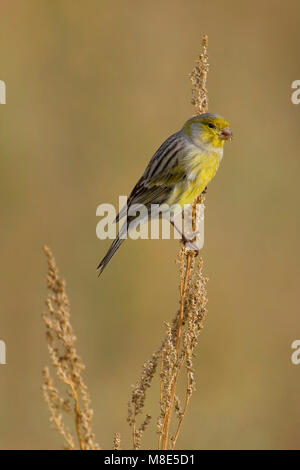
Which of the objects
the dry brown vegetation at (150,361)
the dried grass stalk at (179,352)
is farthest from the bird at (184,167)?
the dried grass stalk at (179,352)

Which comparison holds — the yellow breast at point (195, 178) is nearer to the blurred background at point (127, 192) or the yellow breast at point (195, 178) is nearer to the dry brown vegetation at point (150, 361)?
the dry brown vegetation at point (150, 361)

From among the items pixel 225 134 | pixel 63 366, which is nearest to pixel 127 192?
pixel 225 134

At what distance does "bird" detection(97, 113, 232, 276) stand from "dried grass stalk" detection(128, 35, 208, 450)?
0.68 metres

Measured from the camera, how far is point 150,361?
2434 millimetres

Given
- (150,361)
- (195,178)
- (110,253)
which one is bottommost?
(150,361)

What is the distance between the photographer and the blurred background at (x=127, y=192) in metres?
5.21

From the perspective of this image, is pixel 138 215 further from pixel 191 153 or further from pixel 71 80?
pixel 71 80

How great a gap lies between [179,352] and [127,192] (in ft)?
11.5

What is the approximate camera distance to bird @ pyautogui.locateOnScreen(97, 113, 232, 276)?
3596 mm

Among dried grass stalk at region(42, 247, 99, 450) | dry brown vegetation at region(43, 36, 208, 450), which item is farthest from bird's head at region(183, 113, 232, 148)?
dried grass stalk at region(42, 247, 99, 450)

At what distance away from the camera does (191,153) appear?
12.1 ft

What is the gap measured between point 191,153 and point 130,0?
374cm

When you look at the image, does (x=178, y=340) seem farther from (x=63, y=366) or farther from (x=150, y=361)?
(x=63, y=366)

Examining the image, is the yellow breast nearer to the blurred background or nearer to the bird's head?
the bird's head
